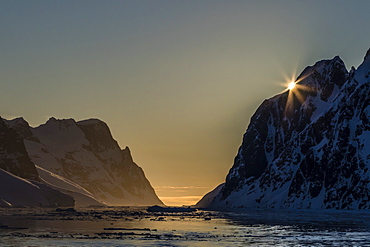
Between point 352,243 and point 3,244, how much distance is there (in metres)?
45.1

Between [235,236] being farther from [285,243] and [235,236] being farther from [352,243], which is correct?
[352,243]

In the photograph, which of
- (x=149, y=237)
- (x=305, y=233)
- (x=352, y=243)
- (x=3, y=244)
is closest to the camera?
(x=3, y=244)

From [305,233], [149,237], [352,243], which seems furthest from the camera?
[305,233]

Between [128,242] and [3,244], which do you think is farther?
[128,242]

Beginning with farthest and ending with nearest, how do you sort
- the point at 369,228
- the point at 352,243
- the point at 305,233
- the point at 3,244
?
the point at 369,228 → the point at 305,233 → the point at 352,243 → the point at 3,244

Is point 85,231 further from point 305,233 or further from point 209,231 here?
point 305,233

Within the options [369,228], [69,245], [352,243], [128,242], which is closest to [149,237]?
[128,242]

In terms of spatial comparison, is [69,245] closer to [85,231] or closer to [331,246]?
[85,231]

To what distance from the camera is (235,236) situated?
319 feet

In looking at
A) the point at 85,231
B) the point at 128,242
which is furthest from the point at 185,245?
the point at 85,231

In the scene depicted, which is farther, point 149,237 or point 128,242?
point 149,237

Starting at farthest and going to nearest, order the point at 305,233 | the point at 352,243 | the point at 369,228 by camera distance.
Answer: the point at 369,228 → the point at 305,233 → the point at 352,243

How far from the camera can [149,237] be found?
94.2 m

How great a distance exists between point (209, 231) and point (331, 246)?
29.4 m
